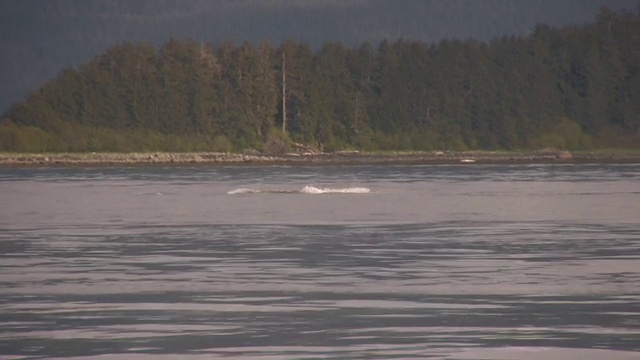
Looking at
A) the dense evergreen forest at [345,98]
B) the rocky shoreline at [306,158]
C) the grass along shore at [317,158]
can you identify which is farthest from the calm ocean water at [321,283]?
the dense evergreen forest at [345,98]

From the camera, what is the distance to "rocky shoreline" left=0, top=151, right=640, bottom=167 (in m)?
103

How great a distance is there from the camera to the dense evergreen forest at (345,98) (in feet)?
402

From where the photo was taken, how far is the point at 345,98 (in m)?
131

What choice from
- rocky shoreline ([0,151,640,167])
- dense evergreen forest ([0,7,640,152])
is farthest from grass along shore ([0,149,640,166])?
dense evergreen forest ([0,7,640,152])

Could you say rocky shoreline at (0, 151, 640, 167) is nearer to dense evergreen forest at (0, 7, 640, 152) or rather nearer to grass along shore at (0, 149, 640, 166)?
grass along shore at (0, 149, 640, 166)

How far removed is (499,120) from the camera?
131000mm

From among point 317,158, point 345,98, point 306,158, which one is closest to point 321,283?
point 306,158

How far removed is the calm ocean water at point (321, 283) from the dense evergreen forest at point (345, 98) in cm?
8339

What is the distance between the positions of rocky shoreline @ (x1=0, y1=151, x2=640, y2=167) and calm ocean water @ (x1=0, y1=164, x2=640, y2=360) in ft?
210

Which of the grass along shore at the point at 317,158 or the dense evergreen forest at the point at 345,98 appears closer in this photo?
the grass along shore at the point at 317,158

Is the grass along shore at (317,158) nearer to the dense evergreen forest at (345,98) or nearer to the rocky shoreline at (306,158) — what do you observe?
the rocky shoreline at (306,158)

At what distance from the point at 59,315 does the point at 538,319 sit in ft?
17.3

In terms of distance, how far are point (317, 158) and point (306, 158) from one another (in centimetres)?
85

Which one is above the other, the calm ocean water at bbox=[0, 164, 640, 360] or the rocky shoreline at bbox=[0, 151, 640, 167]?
the calm ocean water at bbox=[0, 164, 640, 360]
